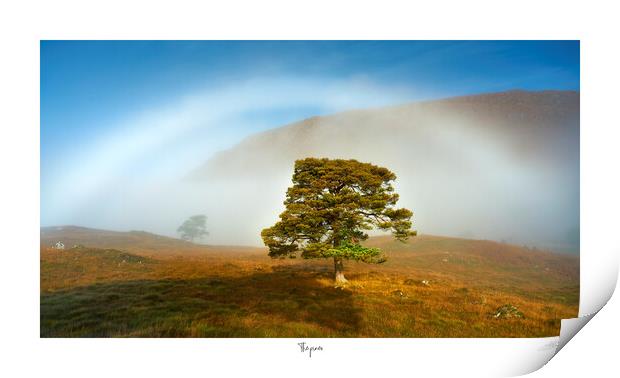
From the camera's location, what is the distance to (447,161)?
3.76 metres

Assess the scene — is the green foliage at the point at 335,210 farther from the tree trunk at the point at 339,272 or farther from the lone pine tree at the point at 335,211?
the tree trunk at the point at 339,272

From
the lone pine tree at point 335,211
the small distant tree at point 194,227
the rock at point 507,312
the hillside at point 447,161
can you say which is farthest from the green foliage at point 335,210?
the rock at point 507,312

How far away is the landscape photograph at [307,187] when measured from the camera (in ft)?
10.9

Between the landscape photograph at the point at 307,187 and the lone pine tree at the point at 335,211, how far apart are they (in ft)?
0.08

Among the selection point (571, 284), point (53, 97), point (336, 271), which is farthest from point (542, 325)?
point (53, 97)

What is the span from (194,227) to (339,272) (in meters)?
2.07

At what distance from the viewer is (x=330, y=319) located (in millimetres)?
3311

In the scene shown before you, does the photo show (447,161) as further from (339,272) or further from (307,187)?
(339,272)
